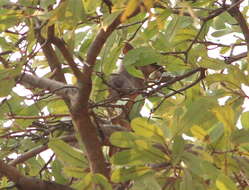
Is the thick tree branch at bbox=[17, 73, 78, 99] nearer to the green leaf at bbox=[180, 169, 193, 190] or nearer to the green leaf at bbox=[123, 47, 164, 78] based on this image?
the green leaf at bbox=[123, 47, 164, 78]

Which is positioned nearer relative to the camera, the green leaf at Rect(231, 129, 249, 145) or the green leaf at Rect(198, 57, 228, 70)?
the green leaf at Rect(231, 129, 249, 145)

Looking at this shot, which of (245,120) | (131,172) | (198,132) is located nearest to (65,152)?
(131,172)

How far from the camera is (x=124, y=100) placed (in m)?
1.43

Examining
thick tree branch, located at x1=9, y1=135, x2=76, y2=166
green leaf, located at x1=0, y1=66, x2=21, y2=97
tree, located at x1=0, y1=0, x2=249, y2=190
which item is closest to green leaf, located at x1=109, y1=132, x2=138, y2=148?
tree, located at x1=0, y1=0, x2=249, y2=190

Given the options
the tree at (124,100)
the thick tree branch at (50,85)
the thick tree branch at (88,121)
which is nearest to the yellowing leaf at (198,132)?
the tree at (124,100)

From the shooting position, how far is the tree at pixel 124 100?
85cm

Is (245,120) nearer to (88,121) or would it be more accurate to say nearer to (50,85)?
(88,121)

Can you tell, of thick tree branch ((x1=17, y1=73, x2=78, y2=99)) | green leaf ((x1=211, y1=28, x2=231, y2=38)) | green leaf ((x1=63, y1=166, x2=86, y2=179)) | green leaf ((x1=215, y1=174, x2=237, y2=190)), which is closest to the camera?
green leaf ((x1=215, y1=174, x2=237, y2=190))

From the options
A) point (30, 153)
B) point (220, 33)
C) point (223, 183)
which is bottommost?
point (223, 183)

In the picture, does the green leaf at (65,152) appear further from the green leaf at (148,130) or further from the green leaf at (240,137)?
the green leaf at (240,137)

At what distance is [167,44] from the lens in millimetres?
1154

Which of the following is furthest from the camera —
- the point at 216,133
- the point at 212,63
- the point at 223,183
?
the point at 212,63

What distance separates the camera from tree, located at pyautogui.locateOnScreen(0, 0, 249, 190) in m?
0.85

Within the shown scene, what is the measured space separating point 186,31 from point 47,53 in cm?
46
